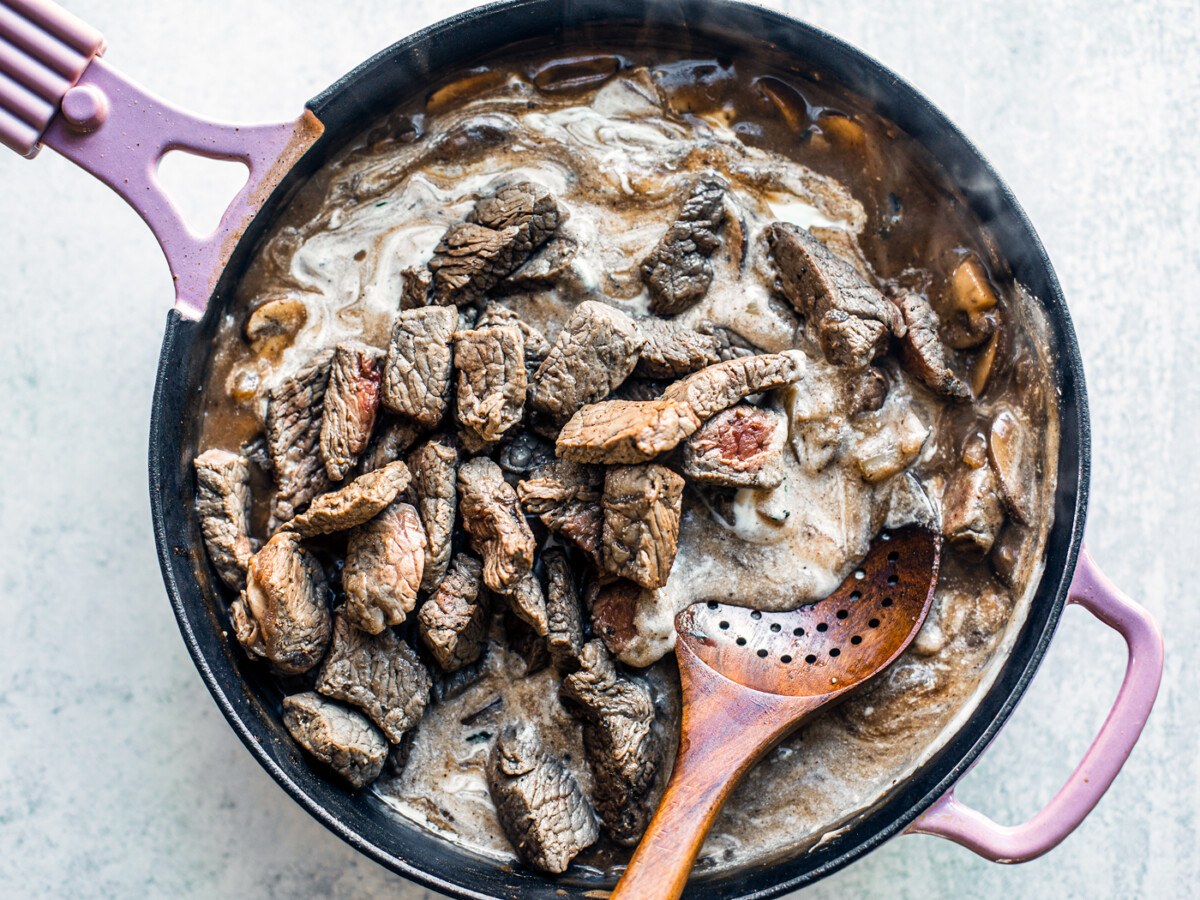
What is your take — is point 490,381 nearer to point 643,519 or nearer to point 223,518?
point 643,519

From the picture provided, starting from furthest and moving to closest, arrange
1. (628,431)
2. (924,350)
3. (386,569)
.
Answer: (924,350) < (386,569) < (628,431)

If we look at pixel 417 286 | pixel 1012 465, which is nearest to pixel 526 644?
pixel 417 286

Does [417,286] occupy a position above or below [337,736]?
above

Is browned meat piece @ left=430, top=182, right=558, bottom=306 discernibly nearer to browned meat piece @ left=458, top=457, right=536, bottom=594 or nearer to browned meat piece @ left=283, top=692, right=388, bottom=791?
browned meat piece @ left=458, top=457, right=536, bottom=594

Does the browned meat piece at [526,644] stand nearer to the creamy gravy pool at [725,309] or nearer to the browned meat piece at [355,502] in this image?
the creamy gravy pool at [725,309]

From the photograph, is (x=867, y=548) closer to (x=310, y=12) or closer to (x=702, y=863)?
(x=702, y=863)

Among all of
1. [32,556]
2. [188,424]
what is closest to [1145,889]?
[188,424]

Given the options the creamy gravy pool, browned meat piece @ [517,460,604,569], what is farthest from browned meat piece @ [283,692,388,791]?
browned meat piece @ [517,460,604,569]
